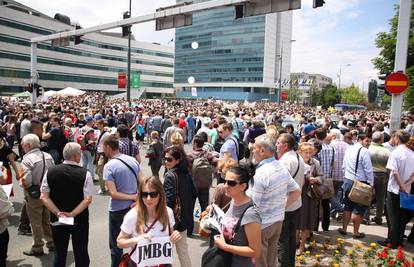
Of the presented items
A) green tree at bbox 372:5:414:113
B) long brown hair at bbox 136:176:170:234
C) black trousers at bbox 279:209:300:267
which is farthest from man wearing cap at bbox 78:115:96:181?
green tree at bbox 372:5:414:113

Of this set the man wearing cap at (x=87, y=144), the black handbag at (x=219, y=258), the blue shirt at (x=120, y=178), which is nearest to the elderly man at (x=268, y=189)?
the black handbag at (x=219, y=258)

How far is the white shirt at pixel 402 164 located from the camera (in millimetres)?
5801

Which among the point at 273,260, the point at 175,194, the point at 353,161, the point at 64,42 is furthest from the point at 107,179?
the point at 64,42

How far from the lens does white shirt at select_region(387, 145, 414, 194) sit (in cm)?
580

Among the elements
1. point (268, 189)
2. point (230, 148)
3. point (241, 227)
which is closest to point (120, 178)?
point (268, 189)

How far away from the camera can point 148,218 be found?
3.18 m

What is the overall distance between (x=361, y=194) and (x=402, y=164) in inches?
34.0

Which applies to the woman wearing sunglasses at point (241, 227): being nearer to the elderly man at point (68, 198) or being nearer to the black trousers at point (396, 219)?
the elderly man at point (68, 198)

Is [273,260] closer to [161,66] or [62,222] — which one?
[62,222]

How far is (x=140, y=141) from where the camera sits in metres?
19.0

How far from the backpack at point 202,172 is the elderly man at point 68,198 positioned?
2.58m

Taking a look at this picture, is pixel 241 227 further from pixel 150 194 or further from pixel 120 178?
pixel 120 178

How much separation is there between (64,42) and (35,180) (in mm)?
15974

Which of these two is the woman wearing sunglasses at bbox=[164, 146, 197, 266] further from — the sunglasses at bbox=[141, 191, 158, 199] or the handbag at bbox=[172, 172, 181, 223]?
the sunglasses at bbox=[141, 191, 158, 199]
